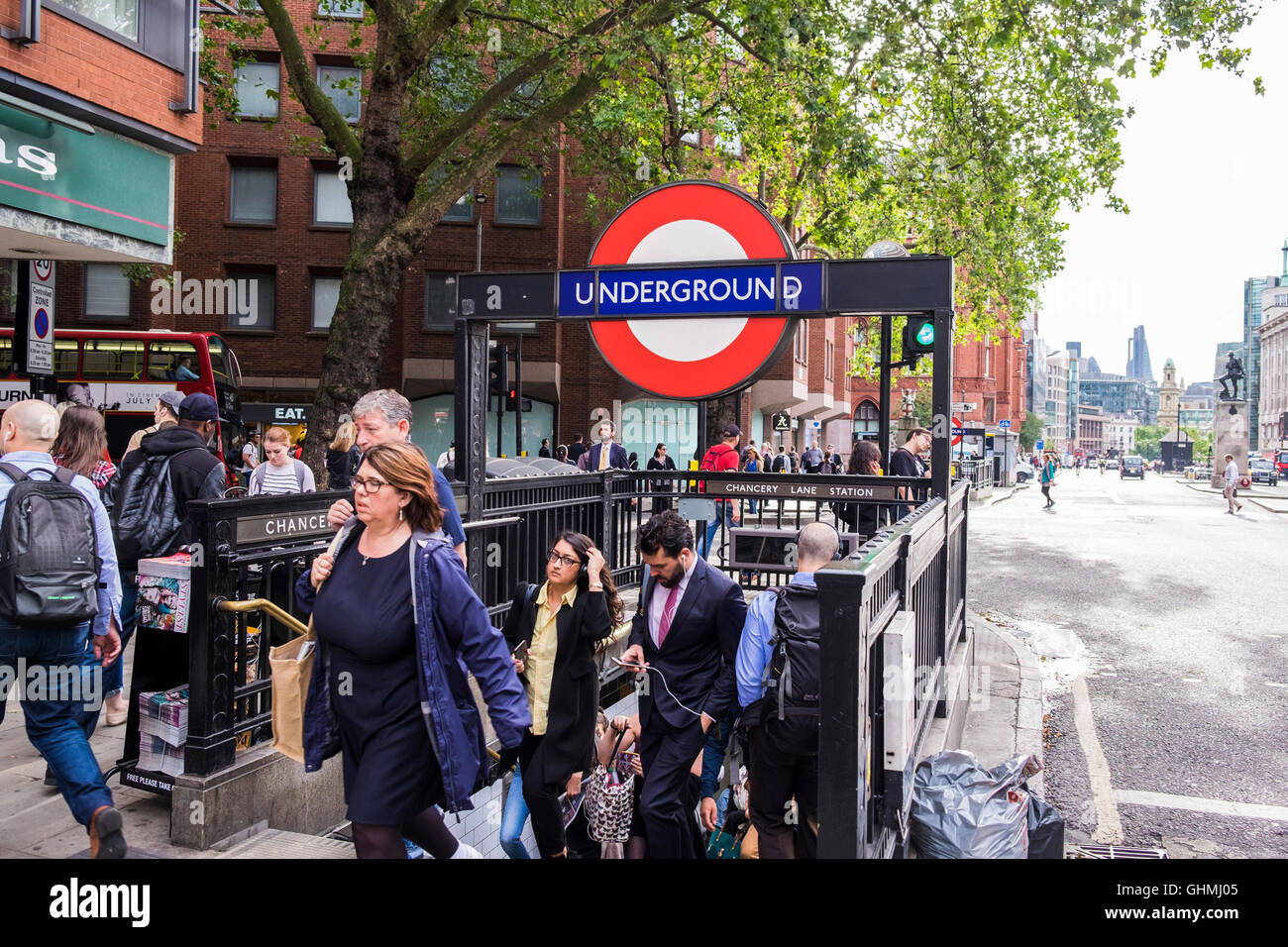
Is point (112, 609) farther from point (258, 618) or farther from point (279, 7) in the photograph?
point (279, 7)

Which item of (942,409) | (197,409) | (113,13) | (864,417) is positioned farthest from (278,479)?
(864,417)

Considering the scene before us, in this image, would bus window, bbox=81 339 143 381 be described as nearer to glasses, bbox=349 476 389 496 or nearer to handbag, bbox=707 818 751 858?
handbag, bbox=707 818 751 858

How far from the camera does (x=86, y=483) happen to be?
3910 mm

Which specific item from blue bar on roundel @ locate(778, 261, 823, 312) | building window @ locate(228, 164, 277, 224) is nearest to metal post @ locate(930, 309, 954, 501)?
blue bar on roundel @ locate(778, 261, 823, 312)

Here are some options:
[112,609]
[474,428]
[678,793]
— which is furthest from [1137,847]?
[112,609]

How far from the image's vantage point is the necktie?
4262mm

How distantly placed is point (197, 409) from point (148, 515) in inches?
24.8

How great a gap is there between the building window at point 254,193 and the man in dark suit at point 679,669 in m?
28.3

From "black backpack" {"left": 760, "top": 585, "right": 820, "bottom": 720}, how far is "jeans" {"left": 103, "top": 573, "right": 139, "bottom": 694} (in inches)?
135

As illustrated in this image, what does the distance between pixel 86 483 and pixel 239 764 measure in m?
1.32

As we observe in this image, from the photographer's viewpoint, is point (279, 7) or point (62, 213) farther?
point (279, 7)

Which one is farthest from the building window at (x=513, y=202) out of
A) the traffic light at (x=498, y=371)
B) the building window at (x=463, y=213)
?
the traffic light at (x=498, y=371)

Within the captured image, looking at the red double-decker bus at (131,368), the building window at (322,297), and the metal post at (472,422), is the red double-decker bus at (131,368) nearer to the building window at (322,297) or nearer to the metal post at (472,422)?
the building window at (322,297)

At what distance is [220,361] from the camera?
23.6 meters
